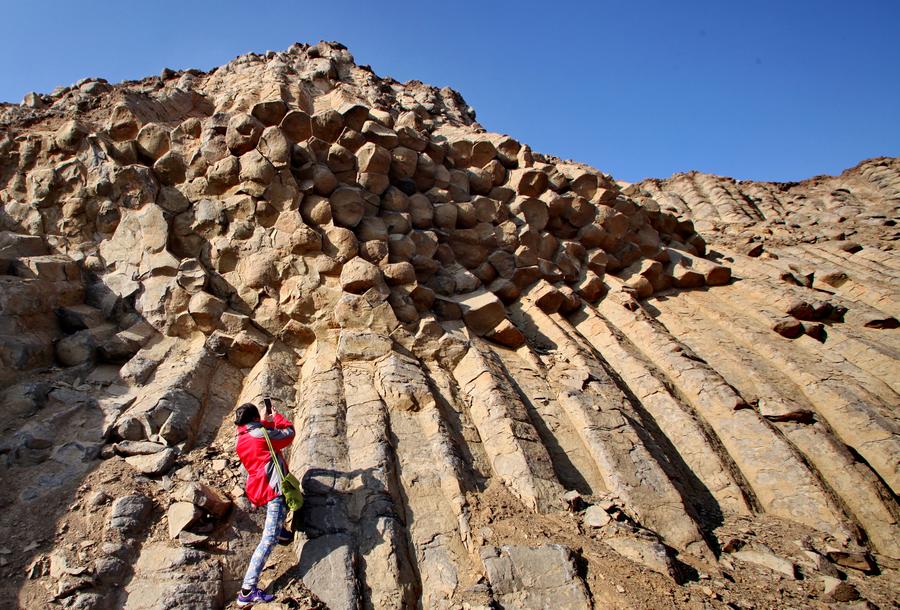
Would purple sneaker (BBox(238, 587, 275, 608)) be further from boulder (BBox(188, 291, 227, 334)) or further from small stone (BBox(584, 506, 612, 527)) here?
boulder (BBox(188, 291, 227, 334))

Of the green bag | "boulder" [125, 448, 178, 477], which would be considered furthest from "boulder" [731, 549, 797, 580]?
"boulder" [125, 448, 178, 477]

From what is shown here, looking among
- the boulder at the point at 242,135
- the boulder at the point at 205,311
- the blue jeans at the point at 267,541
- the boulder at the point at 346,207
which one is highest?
the boulder at the point at 242,135

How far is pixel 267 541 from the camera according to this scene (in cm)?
479

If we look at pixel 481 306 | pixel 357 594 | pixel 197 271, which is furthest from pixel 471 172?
pixel 357 594

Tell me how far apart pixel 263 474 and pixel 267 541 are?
2.06 feet

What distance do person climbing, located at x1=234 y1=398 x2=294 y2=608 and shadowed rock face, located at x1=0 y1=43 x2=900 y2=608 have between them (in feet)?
1.09

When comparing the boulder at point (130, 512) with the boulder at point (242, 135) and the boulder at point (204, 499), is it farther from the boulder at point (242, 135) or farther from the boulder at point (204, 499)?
the boulder at point (242, 135)

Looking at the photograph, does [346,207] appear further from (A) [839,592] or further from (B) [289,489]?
(A) [839,592]

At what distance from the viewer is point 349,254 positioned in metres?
8.87

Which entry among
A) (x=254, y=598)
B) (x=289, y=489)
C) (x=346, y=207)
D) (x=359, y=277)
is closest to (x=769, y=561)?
(x=289, y=489)

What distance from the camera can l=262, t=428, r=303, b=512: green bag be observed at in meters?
5.07

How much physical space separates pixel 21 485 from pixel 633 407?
776 cm

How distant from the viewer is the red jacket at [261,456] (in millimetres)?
5062

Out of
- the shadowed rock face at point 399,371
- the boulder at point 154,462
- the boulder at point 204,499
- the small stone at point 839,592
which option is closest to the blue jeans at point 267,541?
Result: the shadowed rock face at point 399,371
